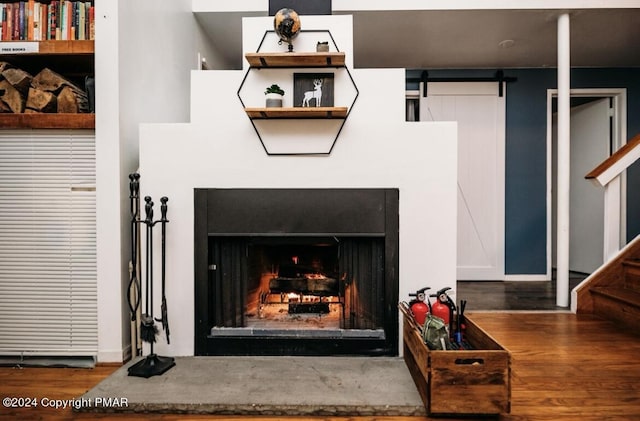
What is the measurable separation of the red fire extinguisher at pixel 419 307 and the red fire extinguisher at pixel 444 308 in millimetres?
42

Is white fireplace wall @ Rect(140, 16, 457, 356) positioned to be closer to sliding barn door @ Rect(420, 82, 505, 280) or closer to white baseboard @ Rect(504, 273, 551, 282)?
sliding barn door @ Rect(420, 82, 505, 280)

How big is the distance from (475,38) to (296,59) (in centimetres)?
236

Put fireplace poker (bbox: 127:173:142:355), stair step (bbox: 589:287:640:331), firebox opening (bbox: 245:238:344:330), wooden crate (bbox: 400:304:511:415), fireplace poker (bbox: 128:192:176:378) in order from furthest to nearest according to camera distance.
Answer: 1. stair step (bbox: 589:287:640:331)
2. firebox opening (bbox: 245:238:344:330)
3. fireplace poker (bbox: 127:173:142:355)
4. fireplace poker (bbox: 128:192:176:378)
5. wooden crate (bbox: 400:304:511:415)

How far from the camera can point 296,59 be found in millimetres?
2014

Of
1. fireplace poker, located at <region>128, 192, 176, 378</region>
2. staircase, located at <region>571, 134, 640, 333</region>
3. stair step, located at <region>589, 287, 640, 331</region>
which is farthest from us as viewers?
staircase, located at <region>571, 134, 640, 333</region>

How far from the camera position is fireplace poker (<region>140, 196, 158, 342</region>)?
1833mm

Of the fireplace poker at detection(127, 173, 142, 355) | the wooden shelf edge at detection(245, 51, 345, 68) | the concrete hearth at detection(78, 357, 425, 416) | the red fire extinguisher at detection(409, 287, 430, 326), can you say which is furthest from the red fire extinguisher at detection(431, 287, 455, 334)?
the fireplace poker at detection(127, 173, 142, 355)

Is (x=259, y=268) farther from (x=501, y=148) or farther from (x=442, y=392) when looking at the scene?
(x=501, y=148)

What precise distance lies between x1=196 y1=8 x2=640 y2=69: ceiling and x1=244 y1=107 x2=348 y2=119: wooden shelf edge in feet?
Result: 5.25

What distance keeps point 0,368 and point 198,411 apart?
1310 mm

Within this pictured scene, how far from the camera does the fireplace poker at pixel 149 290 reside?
1.83 meters

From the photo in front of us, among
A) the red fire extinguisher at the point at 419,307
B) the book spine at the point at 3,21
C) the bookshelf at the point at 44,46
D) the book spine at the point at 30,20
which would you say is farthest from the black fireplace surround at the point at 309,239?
the book spine at the point at 3,21

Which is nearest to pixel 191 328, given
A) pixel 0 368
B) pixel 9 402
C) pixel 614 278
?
pixel 9 402

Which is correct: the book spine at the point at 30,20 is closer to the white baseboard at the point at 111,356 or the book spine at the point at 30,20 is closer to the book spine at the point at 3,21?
the book spine at the point at 3,21
